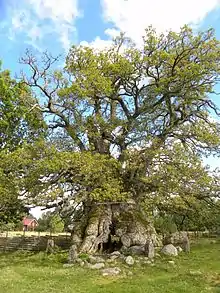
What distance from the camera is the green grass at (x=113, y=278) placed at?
13.9 meters

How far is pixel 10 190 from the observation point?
21.7 m

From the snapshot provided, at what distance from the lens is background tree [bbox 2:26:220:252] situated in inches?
886

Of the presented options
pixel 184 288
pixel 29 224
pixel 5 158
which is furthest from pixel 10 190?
pixel 29 224

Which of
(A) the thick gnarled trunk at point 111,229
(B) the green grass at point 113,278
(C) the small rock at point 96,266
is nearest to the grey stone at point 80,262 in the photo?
(C) the small rock at point 96,266

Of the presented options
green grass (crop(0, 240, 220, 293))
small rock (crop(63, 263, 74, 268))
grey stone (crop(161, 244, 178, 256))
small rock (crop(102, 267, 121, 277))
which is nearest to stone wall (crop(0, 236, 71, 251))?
green grass (crop(0, 240, 220, 293))

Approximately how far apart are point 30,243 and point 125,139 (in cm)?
1188

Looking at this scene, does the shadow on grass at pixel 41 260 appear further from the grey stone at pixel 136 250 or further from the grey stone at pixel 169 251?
the grey stone at pixel 169 251

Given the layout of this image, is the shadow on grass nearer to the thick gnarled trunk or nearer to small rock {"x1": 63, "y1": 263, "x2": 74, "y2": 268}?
small rock {"x1": 63, "y1": 263, "x2": 74, "y2": 268}

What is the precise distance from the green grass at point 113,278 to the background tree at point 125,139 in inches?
181

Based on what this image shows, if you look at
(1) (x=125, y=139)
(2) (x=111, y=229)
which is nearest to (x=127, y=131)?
(1) (x=125, y=139)

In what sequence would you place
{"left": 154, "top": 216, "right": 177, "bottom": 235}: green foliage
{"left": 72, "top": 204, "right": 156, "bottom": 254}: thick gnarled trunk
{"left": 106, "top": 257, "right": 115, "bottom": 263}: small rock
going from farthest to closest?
{"left": 154, "top": 216, "right": 177, "bottom": 235}: green foliage, {"left": 72, "top": 204, "right": 156, "bottom": 254}: thick gnarled trunk, {"left": 106, "top": 257, "right": 115, "bottom": 263}: small rock

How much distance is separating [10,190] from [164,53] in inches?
586

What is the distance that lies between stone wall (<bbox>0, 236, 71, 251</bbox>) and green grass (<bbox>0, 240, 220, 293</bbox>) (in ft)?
22.5

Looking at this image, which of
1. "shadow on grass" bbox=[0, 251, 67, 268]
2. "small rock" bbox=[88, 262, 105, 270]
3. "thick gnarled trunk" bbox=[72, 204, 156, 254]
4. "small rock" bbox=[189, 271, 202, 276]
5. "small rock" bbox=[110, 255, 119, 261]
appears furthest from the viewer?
"thick gnarled trunk" bbox=[72, 204, 156, 254]
